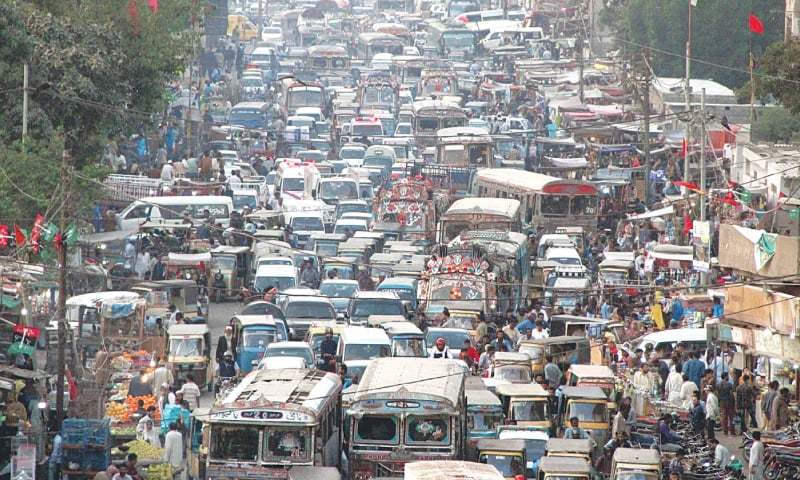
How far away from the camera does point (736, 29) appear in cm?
7762

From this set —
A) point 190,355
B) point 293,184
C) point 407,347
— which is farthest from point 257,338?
point 293,184

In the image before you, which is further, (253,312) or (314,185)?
(314,185)

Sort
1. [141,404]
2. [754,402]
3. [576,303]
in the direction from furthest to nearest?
1. [576,303]
2. [754,402]
3. [141,404]

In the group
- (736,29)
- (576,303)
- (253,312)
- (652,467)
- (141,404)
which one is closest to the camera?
(652,467)

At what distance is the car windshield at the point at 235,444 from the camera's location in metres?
25.4

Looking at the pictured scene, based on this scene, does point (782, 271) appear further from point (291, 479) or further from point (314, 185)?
point (314, 185)

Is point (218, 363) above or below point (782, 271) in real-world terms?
below

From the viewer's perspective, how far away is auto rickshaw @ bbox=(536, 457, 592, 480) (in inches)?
1009

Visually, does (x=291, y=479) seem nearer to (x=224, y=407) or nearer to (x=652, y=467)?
(x=224, y=407)

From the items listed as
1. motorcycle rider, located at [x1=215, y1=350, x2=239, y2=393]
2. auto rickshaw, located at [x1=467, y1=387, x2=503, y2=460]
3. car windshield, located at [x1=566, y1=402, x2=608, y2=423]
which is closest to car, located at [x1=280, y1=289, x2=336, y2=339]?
motorcycle rider, located at [x1=215, y1=350, x2=239, y2=393]

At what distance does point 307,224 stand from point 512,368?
1832cm

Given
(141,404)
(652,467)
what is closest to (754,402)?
(652,467)

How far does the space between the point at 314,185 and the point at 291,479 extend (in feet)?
101

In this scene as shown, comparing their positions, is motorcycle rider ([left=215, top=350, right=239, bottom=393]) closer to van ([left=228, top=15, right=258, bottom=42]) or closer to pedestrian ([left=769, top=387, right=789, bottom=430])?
pedestrian ([left=769, top=387, right=789, bottom=430])
